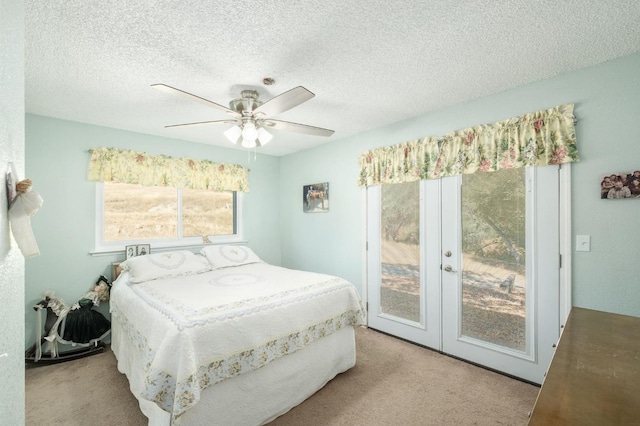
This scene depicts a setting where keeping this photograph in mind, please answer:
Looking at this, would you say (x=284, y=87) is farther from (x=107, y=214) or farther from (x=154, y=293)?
(x=107, y=214)

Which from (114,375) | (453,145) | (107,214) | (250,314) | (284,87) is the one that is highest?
(284,87)

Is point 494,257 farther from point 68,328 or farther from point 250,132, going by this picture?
point 68,328

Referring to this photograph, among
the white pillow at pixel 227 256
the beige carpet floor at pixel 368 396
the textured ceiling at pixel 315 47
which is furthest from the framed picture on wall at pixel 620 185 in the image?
the white pillow at pixel 227 256

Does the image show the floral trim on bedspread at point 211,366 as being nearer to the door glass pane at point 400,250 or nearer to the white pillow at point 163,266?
the white pillow at point 163,266

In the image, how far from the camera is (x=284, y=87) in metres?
2.29

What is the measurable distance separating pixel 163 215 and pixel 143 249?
1.67 ft

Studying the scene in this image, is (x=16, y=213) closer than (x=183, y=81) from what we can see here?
Yes

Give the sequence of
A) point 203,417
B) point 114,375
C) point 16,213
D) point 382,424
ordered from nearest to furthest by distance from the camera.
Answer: point 16,213 < point 203,417 < point 382,424 < point 114,375

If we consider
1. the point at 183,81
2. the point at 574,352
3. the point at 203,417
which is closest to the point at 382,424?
the point at 203,417

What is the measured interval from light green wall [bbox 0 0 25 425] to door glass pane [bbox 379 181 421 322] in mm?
2952

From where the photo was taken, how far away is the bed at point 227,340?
157cm

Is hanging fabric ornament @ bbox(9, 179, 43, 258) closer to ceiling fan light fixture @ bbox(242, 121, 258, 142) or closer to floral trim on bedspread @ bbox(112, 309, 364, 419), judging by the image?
floral trim on bedspread @ bbox(112, 309, 364, 419)

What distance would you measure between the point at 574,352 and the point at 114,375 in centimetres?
329

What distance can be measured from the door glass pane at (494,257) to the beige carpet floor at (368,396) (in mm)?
400
